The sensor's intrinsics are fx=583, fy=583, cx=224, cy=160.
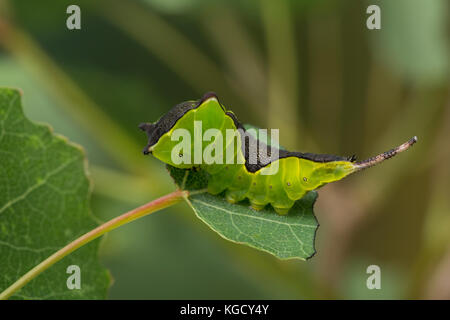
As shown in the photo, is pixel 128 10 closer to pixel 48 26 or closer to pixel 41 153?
pixel 48 26

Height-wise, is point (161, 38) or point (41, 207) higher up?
point (161, 38)

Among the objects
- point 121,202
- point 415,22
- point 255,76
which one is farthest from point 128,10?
point 415,22

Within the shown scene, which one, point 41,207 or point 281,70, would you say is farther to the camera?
point 281,70

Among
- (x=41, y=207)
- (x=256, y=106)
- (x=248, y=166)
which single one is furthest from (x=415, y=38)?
(x=41, y=207)

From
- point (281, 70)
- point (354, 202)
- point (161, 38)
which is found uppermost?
point (161, 38)

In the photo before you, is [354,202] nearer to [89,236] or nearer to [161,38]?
[161,38]
